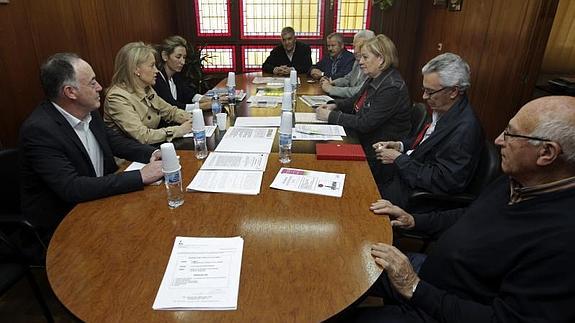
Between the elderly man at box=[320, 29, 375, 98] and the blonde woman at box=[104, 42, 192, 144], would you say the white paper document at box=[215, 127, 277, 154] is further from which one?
the elderly man at box=[320, 29, 375, 98]

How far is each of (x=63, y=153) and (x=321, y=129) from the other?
1378mm

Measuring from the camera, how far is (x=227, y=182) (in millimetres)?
1461

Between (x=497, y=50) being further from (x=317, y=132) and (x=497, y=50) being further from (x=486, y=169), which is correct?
(x=317, y=132)

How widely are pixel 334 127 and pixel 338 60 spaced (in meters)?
1.95

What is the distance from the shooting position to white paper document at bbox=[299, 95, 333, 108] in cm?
288

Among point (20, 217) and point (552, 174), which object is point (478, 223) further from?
point (20, 217)

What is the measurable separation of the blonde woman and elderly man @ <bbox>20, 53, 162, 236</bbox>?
291 millimetres

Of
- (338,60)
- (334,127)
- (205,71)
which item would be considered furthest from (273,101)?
(205,71)

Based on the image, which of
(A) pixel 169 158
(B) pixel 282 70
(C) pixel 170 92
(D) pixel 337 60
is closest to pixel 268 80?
(B) pixel 282 70

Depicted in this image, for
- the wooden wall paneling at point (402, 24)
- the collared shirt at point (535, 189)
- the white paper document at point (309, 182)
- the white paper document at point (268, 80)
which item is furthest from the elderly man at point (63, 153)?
the wooden wall paneling at point (402, 24)

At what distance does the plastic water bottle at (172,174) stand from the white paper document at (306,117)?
1208 millimetres

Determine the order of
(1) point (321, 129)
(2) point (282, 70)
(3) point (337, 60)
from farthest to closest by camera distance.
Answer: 1. (2) point (282, 70)
2. (3) point (337, 60)
3. (1) point (321, 129)

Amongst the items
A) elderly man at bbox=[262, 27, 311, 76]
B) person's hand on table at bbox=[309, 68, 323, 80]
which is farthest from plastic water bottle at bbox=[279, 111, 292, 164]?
elderly man at bbox=[262, 27, 311, 76]

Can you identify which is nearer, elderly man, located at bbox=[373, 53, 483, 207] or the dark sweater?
the dark sweater
